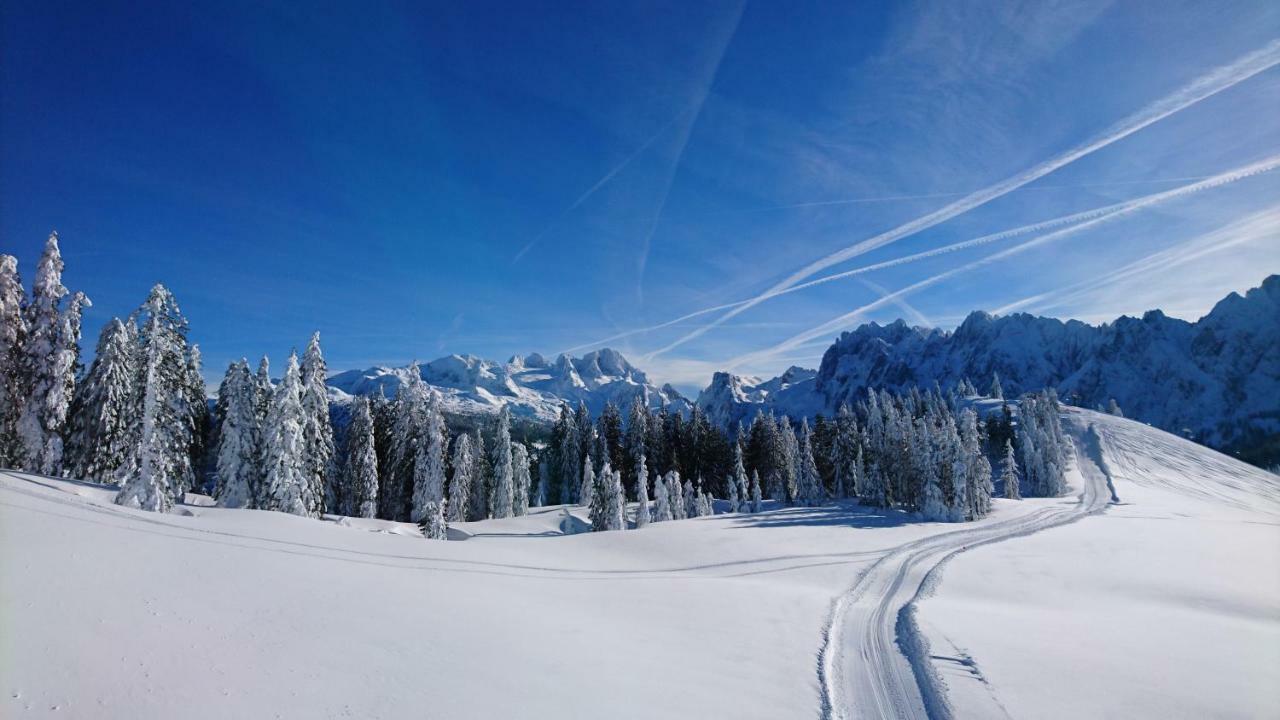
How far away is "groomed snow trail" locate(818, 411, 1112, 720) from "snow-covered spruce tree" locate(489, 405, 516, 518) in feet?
147

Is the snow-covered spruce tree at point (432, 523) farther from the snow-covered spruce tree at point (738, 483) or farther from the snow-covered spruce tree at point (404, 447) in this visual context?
the snow-covered spruce tree at point (738, 483)

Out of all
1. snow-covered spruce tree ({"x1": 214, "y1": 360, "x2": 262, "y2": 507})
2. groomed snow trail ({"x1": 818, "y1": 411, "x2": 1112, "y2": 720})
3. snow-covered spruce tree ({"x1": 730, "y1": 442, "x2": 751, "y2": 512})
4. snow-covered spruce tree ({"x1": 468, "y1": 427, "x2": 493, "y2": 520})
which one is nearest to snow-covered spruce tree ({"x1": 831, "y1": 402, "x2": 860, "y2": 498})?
snow-covered spruce tree ({"x1": 730, "y1": 442, "x2": 751, "y2": 512})

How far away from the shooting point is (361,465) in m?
45.3

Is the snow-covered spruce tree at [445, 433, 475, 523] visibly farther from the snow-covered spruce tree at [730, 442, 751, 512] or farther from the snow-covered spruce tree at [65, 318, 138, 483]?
the snow-covered spruce tree at [730, 442, 751, 512]

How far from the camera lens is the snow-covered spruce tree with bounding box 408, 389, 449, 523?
43156mm

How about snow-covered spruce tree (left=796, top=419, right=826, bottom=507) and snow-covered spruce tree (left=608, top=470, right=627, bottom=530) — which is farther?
snow-covered spruce tree (left=796, top=419, right=826, bottom=507)

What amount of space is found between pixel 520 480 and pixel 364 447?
81.3ft

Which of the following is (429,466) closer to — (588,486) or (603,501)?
(603,501)

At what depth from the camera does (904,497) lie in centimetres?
5872

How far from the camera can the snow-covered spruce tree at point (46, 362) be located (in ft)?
92.4

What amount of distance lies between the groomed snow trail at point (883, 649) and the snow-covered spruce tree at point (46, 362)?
4025 centimetres

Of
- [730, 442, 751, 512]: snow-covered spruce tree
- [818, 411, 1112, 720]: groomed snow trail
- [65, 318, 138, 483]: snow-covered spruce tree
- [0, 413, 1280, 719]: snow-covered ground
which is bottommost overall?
[818, 411, 1112, 720]: groomed snow trail

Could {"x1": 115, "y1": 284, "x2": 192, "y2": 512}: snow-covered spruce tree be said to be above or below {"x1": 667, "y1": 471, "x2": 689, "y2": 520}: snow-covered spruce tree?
above

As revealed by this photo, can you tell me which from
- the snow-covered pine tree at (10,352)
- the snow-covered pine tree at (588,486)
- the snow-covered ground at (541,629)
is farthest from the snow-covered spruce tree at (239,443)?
the snow-covered pine tree at (588,486)
